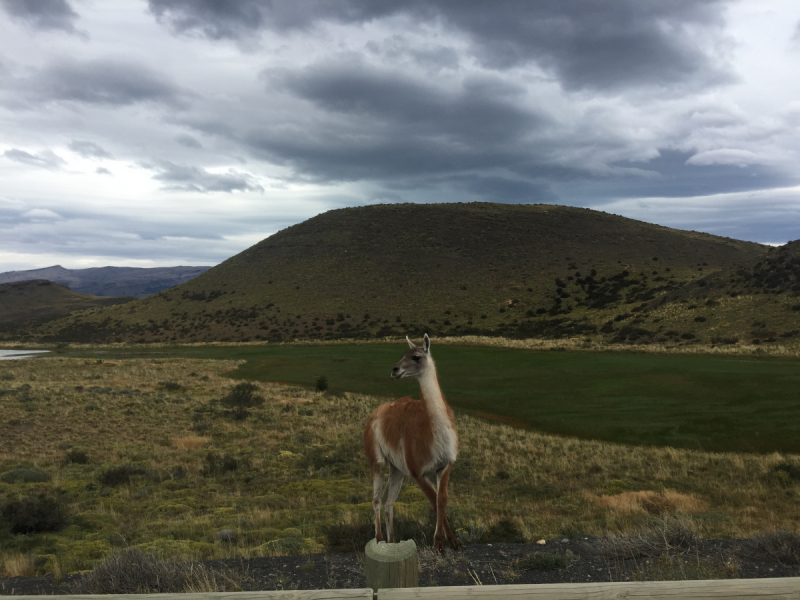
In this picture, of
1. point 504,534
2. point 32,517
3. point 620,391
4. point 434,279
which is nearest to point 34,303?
point 434,279

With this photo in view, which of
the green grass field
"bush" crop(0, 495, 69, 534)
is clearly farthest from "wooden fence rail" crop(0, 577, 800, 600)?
the green grass field

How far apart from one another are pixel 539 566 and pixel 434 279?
94115 millimetres

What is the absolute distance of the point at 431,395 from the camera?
730 cm

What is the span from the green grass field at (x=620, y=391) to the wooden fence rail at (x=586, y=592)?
674 inches

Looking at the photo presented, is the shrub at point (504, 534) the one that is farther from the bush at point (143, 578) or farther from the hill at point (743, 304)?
the hill at point (743, 304)

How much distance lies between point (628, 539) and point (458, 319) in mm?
75845

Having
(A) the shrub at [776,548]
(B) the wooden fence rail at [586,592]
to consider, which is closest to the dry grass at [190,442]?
(B) the wooden fence rail at [586,592]

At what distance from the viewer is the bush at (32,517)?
10.4m

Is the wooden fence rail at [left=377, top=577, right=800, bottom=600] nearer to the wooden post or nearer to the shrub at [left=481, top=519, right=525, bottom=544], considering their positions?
the wooden post

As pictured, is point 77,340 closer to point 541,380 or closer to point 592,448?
point 541,380

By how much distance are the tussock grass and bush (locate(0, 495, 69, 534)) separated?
0.81 feet

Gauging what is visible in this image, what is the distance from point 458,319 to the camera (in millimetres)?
83000

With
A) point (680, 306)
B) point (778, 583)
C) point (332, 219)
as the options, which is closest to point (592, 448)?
point (778, 583)

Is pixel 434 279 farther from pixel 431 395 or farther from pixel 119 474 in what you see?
pixel 431 395
